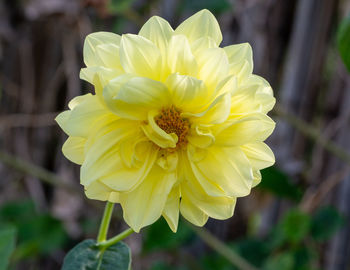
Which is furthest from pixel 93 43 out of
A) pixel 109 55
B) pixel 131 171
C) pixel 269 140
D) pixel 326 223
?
pixel 269 140

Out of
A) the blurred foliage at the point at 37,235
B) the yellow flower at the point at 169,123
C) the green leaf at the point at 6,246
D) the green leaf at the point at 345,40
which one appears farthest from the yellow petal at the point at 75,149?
the blurred foliage at the point at 37,235

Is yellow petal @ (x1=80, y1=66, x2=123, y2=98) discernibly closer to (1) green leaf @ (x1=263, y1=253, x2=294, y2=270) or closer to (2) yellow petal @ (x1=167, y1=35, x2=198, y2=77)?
(2) yellow petal @ (x1=167, y1=35, x2=198, y2=77)

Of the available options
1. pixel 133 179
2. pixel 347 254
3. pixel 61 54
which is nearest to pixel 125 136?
pixel 133 179

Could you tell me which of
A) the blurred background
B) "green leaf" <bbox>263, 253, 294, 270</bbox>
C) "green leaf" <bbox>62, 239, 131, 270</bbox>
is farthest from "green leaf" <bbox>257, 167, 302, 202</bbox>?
"green leaf" <bbox>62, 239, 131, 270</bbox>

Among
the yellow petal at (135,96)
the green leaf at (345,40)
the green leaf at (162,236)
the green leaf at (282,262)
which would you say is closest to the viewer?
the yellow petal at (135,96)

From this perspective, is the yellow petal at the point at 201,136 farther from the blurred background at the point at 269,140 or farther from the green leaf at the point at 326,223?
the green leaf at the point at 326,223

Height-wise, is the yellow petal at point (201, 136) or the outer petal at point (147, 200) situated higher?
the yellow petal at point (201, 136)

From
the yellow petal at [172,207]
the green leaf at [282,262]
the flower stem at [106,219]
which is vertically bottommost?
the green leaf at [282,262]
